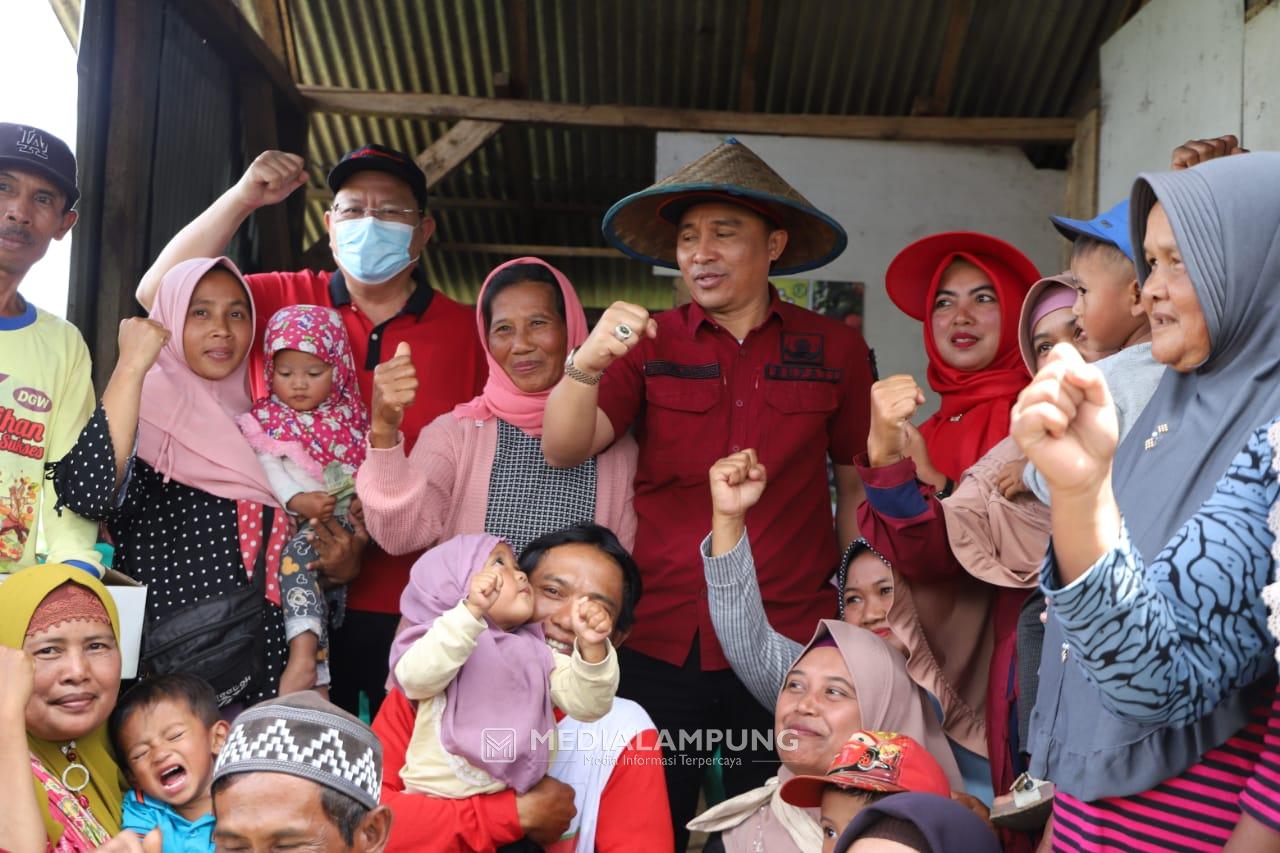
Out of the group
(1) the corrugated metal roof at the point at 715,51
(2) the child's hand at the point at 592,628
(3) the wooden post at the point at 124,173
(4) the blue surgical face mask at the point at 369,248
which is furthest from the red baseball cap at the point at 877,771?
(1) the corrugated metal roof at the point at 715,51

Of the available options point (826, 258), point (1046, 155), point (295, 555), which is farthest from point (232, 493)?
point (1046, 155)

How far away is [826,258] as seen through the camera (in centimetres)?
356

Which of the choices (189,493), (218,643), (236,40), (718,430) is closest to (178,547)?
(189,493)

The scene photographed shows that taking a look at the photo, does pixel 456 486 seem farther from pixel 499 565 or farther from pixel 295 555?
pixel 499 565

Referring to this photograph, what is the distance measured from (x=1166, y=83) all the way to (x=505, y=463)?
11.1 feet

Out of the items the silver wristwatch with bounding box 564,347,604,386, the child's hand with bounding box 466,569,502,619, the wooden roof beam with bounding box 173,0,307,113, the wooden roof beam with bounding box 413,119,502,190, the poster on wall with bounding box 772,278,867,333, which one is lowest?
the child's hand with bounding box 466,569,502,619

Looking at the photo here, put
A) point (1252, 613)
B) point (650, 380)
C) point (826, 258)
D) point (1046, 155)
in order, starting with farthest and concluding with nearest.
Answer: point (1046, 155) < point (826, 258) < point (650, 380) < point (1252, 613)

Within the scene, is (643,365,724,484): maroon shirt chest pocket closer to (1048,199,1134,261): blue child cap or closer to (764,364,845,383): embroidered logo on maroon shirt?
(764,364,845,383): embroidered logo on maroon shirt

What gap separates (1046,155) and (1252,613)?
18.5ft

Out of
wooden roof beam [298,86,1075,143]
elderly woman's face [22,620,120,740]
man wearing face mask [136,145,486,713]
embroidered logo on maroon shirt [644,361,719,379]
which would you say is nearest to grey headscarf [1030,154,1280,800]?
embroidered logo on maroon shirt [644,361,719,379]

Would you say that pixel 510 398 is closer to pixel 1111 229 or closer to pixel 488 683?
pixel 488 683

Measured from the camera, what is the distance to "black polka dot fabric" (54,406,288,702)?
310 cm

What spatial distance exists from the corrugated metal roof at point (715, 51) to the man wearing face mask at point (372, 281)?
250cm

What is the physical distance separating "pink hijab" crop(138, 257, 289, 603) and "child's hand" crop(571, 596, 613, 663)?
107 centimetres
